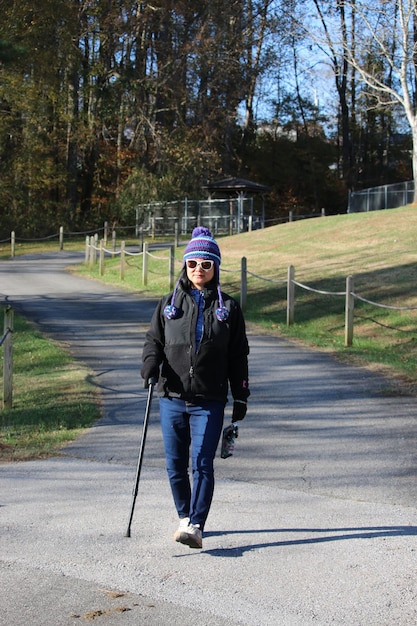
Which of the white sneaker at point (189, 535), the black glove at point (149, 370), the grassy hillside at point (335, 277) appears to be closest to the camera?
the white sneaker at point (189, 535)

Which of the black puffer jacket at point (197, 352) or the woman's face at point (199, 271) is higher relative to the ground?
the woman's face at point (199, 271)

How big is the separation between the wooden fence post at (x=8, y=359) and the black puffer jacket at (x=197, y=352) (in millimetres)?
4449

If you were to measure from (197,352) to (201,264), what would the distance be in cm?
56

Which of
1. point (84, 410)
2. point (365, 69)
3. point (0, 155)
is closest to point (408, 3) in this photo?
point (365, 69)

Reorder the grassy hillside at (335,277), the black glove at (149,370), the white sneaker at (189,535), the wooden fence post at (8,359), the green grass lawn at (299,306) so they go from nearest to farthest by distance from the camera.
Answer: the white sneaker at (189,535) → the black glove at (149,370) → the wooden fence post at (8,359) → the green grass lawn at (299,306) → the grassy hillside at (335,277)

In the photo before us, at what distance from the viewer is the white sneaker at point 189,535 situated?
5.24 metres

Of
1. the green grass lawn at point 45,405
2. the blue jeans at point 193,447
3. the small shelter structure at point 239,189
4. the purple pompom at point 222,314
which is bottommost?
the green grass lawn at point 45,405

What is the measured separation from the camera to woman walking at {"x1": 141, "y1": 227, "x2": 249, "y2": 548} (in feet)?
17.7

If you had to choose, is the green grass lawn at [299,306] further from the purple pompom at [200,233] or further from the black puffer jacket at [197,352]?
the purple pompom at [200,233]

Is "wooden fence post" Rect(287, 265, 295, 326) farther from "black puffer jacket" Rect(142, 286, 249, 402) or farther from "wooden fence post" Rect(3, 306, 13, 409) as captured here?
"black puffer jacket" Rect(142, 286, 249, 402)

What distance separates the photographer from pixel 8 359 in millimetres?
9945

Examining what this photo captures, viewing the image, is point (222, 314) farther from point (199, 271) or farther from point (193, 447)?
point (193, 447)

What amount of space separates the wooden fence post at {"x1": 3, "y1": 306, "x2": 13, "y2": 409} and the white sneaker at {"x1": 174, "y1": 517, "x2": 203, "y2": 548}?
4.88 meters

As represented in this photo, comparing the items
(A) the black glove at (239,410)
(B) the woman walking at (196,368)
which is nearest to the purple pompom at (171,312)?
(B) the woman walking at (196,368)
